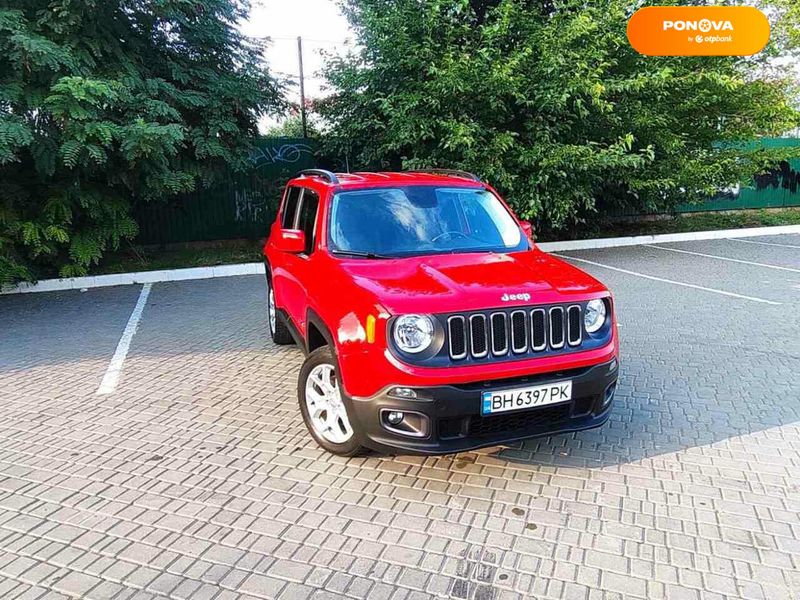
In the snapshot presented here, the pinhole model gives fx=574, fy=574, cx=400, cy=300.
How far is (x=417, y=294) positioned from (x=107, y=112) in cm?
770

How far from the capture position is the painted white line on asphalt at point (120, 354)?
5074 millimetres

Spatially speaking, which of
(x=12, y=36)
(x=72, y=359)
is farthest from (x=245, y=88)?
(x=72, y=359)

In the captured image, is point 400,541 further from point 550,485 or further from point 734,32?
point 734,32

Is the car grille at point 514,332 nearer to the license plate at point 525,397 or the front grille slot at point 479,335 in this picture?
the front grille slot at point 479,335

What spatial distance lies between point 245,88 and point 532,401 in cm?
916

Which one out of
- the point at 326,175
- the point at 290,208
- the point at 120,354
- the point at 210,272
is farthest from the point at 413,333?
the point at 210,272

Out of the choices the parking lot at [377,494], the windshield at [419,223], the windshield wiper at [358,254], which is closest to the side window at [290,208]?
the windshield at [419,223]

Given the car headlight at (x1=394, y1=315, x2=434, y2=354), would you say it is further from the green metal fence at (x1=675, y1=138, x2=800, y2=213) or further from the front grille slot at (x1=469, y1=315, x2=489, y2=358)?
the green metal fence at (x1=675, y1=138, x2=800, y2=213)

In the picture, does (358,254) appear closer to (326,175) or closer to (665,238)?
(326,175)

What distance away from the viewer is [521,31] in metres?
11.0

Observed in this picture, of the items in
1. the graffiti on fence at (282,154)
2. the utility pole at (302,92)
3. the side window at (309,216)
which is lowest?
the side window at (309,216)

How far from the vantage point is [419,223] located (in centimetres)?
420

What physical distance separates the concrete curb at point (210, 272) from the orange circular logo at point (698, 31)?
4.04 metres

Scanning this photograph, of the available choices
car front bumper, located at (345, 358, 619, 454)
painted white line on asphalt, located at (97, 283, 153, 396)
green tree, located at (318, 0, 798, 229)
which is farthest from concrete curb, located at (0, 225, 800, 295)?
car front bumper, located at (345, 358, 619, 454)
